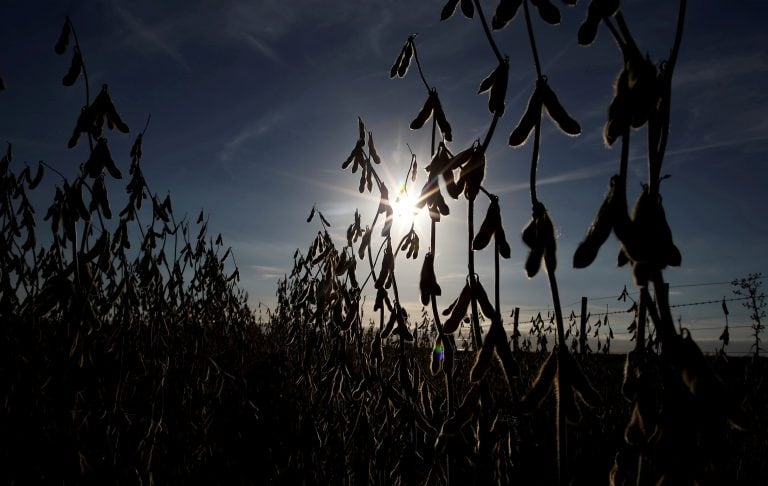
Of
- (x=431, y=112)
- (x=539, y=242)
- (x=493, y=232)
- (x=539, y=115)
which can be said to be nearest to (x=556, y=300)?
(x=539, y=242)

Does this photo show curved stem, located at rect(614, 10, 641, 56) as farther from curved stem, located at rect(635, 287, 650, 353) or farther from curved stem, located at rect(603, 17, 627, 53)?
curved stem, located at rect(635, 287, 650, 353)

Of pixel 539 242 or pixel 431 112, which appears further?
pixel 431 112

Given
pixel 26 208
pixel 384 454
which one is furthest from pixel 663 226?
pixel 26 208

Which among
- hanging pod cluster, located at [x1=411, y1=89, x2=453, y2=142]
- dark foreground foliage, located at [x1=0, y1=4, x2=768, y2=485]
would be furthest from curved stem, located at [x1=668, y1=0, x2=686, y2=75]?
hanging pod cluster, located at [x1=411, y1=89, x2=453, y2=142]

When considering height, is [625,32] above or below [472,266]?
above

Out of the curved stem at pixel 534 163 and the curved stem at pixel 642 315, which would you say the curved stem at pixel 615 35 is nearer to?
A: the curved stem at pixel 534 163

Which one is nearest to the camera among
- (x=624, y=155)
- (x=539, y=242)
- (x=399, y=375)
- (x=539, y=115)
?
(x=624, y=155)

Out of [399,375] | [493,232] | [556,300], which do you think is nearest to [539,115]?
[493,232]

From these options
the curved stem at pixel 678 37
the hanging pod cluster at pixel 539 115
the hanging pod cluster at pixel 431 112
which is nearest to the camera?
the curved stem at pixel 678 37

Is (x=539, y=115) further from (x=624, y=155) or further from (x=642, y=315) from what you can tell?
(x=642, y=315)

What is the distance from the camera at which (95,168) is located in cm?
184

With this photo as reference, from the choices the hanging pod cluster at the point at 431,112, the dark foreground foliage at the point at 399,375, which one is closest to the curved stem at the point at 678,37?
the dark foreground foliage at the point at 399,375

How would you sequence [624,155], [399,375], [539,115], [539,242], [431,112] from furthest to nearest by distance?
[399,375] → [431,112] → [539,115] → [539,242] → [624,155]

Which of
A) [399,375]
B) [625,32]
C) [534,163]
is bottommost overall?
[399,375]
